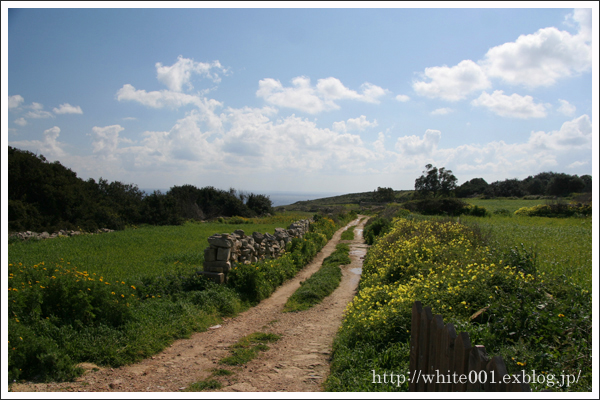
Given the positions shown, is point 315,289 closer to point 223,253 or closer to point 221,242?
point 223,253

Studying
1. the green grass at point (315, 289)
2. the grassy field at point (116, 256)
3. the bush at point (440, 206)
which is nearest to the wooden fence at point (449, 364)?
the green grass at point (315, 289)

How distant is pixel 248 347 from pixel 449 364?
12.7 feet

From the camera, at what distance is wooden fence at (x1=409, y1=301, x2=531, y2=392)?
2234 millimetres

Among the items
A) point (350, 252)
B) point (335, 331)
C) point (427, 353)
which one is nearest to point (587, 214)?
point (350, 252)

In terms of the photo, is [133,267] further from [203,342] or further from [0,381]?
[0,381]

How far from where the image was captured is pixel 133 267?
9734 mm

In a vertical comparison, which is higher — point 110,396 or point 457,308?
point 457,308

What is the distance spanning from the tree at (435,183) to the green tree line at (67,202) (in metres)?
45.8

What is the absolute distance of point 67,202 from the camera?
72.8 ft

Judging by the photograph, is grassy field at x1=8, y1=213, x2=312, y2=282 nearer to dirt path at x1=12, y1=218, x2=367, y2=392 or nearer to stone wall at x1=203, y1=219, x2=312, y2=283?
stone wall at x1=203, y1=219, x2=312, y2=283

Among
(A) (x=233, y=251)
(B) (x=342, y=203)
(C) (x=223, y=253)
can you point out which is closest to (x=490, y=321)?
(C) (x=223, y=253)

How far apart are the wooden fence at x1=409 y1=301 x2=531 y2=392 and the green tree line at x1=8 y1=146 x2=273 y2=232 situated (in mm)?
22602

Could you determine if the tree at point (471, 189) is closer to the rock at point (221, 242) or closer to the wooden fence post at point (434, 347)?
the rock at point (221, 242)

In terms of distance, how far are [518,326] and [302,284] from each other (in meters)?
6.71
